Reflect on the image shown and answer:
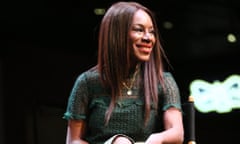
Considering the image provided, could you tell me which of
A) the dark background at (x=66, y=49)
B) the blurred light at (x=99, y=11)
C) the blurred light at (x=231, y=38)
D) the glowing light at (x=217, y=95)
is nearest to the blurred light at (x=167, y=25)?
the dark background at (x=66, y=49)

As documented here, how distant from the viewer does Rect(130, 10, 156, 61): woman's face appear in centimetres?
168

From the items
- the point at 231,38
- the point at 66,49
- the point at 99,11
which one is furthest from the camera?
the point at 231,38

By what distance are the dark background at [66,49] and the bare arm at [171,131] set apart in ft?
10.3

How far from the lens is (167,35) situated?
6.23m

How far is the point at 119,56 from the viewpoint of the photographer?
1695mm

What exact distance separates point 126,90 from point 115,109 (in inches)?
2.9

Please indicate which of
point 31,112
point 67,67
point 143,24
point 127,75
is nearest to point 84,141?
point 127,75

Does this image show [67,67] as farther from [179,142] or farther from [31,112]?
[179,142]

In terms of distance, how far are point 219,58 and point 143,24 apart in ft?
16.0

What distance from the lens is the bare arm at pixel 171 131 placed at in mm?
1576

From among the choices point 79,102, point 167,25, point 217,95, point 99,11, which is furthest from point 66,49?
point 79,102

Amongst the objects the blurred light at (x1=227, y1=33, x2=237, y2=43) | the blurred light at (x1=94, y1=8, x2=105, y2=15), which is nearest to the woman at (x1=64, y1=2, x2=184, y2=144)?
the blurred light at (x1=94, y1=8, x2=105, y2=15)

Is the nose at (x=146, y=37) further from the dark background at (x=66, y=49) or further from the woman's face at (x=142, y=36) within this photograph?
the dark background at (x=66, y=49)

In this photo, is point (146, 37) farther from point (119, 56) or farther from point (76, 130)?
point (76, 130)
